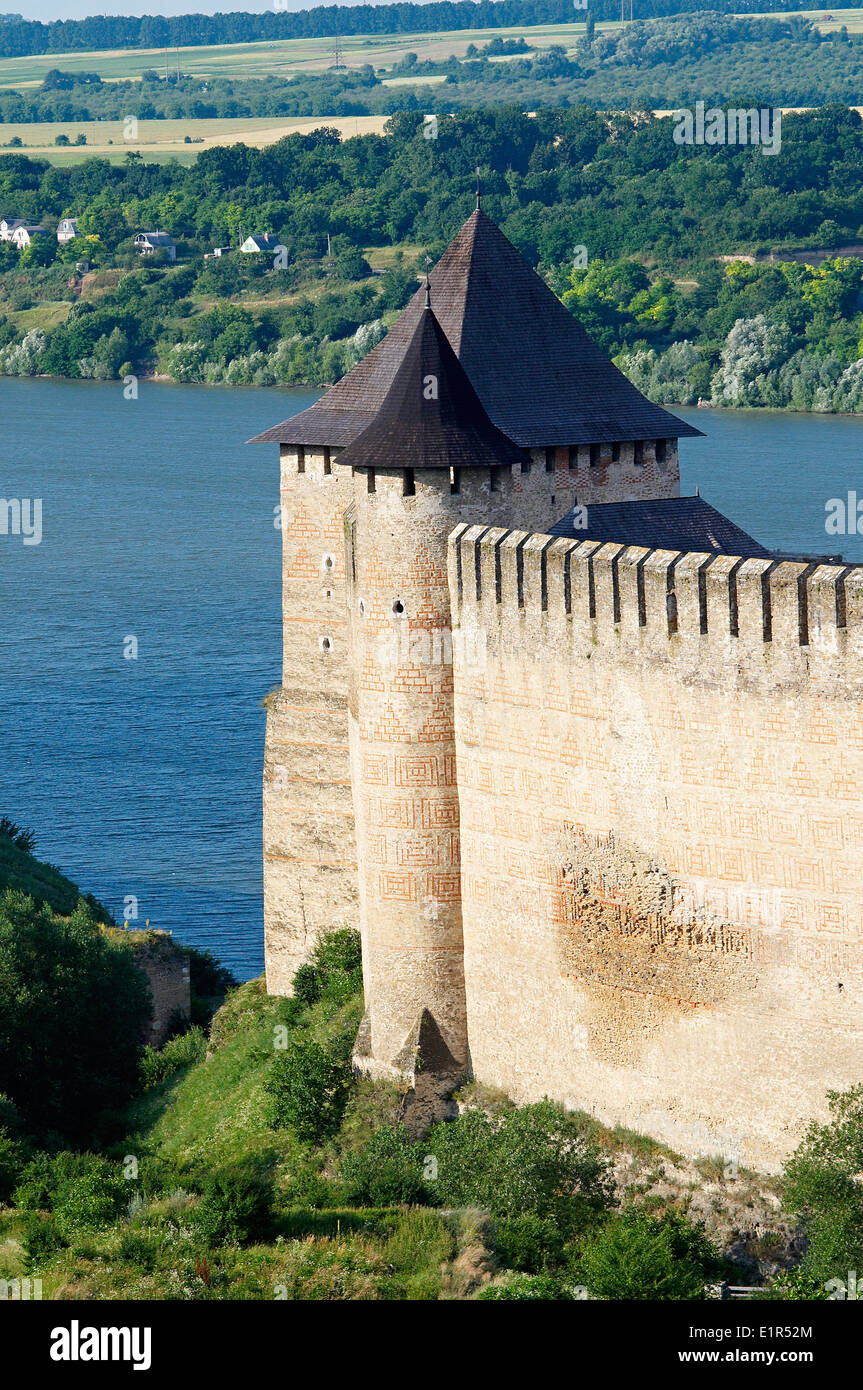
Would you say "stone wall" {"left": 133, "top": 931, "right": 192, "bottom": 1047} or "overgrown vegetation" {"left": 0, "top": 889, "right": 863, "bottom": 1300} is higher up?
"overgrown vegetation" {"left": 0, "top": 889, "right": 863, "bottom": 1300}

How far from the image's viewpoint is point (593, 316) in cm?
8294

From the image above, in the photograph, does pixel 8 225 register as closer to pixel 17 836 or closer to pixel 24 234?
pixel 24 234

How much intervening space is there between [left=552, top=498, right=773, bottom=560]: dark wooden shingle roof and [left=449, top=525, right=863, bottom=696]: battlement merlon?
6.27ft

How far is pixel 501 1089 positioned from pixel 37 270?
9442 cm

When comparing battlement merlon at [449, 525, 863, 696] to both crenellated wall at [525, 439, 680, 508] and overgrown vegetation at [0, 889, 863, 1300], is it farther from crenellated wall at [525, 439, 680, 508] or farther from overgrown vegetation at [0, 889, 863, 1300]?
overgrown vegetation at [0, 889, 863, 1300]

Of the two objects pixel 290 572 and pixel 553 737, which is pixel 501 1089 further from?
pixel 290 572

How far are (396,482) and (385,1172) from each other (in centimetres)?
678

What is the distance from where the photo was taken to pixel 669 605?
19188 millimetres

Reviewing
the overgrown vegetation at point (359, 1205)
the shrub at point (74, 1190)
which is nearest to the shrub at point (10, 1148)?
the overgrown vegetation at point (359, 1205)

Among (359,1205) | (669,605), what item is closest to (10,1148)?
(359,1205)

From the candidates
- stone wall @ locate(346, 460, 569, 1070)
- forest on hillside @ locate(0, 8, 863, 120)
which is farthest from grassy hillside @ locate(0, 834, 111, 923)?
forest on hillside @ locate(0, 8, 863, 120)

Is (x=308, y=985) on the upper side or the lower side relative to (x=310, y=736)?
lower

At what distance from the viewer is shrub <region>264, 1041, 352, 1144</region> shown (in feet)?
75.7
